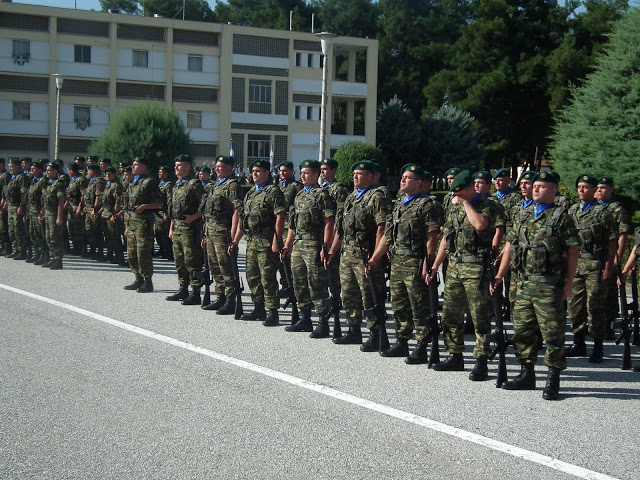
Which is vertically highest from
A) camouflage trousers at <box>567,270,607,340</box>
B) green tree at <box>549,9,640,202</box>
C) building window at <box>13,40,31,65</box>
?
building window at <box>13,40,31,65</box>

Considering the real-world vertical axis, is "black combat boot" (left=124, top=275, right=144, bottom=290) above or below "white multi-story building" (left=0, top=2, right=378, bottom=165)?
below

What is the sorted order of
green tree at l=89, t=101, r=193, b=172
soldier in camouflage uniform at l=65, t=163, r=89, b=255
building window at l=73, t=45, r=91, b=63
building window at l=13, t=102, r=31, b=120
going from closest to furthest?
soldier in camouflage uniform at l=65, t=163, r=89, b=255
green tree at l=89, t=101, r=193, b=172
building window at l=13, t=102, r=31, b=120
building window at l=73, t=45, r=91, b=63

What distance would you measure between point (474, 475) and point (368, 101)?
178ft

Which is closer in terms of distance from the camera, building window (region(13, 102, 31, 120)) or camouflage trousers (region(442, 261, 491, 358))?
camouflage trousers (region(442, 261, 491, 358))

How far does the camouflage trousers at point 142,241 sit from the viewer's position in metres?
12.5

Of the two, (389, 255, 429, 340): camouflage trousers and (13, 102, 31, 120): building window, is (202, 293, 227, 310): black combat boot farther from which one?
(13, 102, 31, 120): building window

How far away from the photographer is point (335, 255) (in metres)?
9.56

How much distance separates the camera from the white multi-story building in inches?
2018

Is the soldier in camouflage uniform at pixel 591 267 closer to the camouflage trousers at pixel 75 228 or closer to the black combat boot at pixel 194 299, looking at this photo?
the black combat boot at pixel 194 299

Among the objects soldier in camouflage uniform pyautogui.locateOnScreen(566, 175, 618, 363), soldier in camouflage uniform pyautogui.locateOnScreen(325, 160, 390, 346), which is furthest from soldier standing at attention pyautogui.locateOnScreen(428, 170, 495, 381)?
soldier in camouflage uniform pyautogui.locateOnScreen(566, 175, 618, 363)

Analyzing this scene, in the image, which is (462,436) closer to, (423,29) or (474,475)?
(474,475)

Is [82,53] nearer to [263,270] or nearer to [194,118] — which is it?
[194,118]

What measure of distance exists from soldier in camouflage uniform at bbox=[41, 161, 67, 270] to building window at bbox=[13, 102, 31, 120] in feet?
127

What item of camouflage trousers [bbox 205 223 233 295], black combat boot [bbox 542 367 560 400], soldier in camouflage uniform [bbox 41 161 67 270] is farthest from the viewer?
soldier in camouflage uniform [bbox 41 161 67 270]
